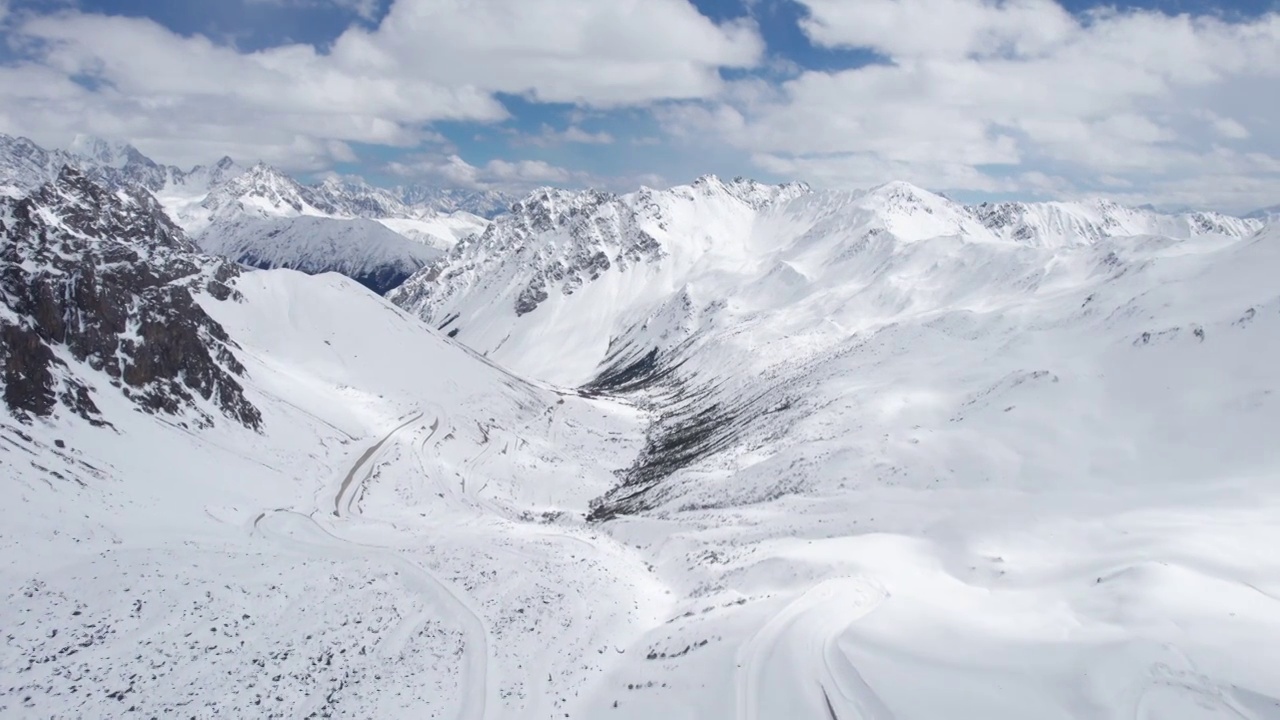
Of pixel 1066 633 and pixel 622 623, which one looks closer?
pixel 1066 633

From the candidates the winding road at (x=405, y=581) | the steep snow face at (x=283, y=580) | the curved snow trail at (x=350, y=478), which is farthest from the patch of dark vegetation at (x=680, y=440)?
the winding road at (x=405, y=581)

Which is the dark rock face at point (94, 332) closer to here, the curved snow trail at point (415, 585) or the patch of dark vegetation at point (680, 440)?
the curved snow trail at point (415, 585)

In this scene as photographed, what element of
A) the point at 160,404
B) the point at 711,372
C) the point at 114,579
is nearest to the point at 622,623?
the point at 114,579

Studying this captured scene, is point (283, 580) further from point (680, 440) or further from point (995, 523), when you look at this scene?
point (680, 440)

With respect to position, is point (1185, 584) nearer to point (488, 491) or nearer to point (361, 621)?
point (361, 621)

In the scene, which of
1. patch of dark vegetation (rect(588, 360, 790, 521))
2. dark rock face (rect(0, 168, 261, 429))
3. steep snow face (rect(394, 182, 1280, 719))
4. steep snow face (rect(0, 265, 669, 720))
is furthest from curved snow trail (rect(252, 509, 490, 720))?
patch of dark vegetation (rect(588, 360, 790, 521))

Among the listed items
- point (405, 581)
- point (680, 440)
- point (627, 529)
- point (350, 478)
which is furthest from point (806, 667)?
point (680, 440)

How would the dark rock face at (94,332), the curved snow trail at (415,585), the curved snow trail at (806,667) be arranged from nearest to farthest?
the curved snow trail at (806,667) → the curved snow trail at (415,585) → the dark rock face at (94,332)
